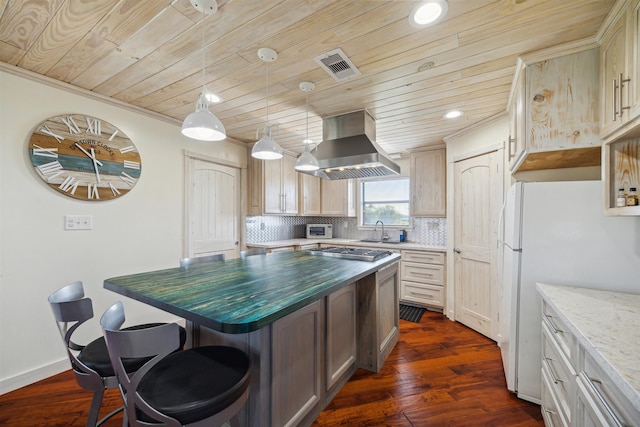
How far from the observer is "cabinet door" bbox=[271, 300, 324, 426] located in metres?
1.30

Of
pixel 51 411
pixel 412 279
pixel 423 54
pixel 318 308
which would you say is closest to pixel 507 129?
pixel 423 54

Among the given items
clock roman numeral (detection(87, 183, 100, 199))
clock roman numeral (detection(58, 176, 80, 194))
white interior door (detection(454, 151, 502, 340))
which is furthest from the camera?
white interior door (detection(454, 151, 502, 340))

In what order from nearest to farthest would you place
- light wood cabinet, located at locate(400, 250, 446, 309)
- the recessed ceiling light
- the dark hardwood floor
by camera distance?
the dark hardwood floor → the recessed ceiling light → light wood cabinet, located at locate(400, 250, 446, 309)

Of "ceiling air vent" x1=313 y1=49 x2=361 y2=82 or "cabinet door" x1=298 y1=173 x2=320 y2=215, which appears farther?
"cabinet door" x1=298 y1=173 x2=320 y2=215

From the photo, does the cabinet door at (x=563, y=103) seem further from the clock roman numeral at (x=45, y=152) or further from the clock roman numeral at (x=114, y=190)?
the clock roman numeral at (x=45, y=152)

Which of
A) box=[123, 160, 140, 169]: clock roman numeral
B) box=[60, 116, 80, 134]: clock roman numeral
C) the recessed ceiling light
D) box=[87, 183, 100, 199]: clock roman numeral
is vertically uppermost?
the recessed ceiling light

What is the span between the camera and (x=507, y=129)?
2.63 metres

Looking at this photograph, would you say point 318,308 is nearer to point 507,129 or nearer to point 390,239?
point 507,129

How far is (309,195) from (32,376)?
3.80m

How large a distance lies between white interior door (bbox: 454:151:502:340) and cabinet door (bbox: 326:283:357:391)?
167 centimetres

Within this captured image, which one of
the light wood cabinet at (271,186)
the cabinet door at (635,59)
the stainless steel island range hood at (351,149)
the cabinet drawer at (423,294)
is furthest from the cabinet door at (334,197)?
the cabinet door at (635,59)

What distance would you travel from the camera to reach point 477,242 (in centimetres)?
300

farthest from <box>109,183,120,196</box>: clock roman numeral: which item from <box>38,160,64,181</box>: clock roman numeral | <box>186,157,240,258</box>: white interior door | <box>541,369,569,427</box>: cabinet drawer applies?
<box>541,369,569,427</box>: cabinet drawer

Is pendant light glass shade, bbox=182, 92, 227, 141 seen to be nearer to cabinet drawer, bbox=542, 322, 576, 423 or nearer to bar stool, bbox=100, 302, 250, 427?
bar stool, bbox=100, 302, 250, 427
